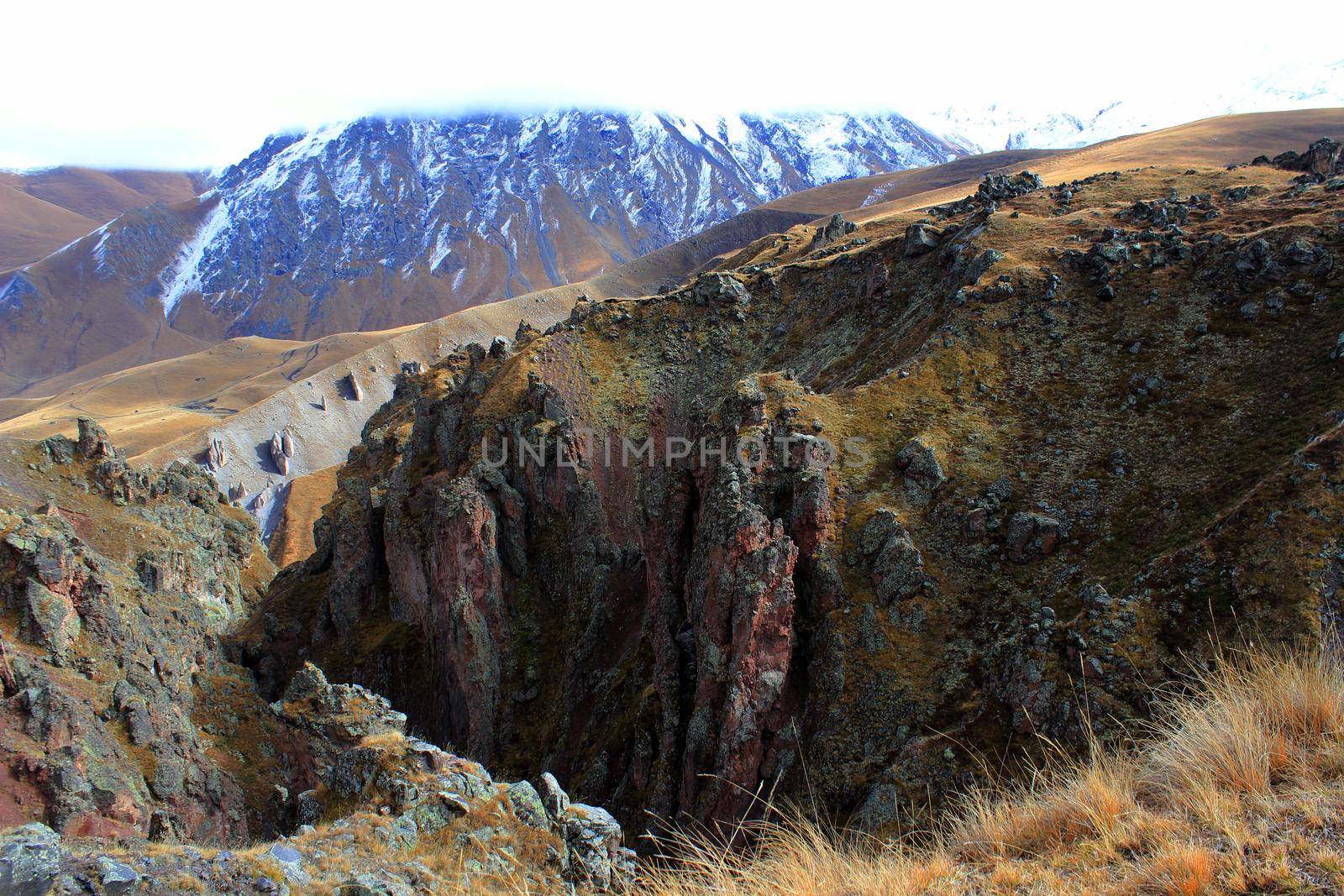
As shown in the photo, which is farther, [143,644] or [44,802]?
[143,644]

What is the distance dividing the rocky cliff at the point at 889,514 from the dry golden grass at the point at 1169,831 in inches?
138

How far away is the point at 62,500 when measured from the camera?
2635 inches

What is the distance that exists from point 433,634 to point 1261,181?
6770cm

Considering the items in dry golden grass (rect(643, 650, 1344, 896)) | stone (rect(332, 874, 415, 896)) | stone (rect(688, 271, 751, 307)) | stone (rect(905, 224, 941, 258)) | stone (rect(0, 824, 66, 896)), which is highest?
stone (rect(905, 224, 941, 258))

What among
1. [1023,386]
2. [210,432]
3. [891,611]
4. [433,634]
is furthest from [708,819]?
[210,432]

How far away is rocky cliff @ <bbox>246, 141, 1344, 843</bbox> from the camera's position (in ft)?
75.2

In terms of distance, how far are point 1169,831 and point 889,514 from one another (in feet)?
80.2

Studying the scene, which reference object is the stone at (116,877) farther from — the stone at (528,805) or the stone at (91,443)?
the stone at (91,443)

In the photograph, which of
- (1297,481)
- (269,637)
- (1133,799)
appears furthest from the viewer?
(269,637)

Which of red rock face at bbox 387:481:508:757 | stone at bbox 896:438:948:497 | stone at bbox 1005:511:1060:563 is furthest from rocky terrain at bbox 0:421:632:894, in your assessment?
stone at bbox 896:438:948:497

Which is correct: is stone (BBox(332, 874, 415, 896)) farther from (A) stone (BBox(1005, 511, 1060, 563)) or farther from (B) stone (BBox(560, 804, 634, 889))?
(A) stone (BBox(1005, 511, 1060, 563))

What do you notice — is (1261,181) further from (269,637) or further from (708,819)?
(269,637)

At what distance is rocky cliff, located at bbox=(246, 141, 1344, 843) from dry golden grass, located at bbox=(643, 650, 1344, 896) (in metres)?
3.50

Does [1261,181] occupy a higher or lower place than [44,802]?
higher
